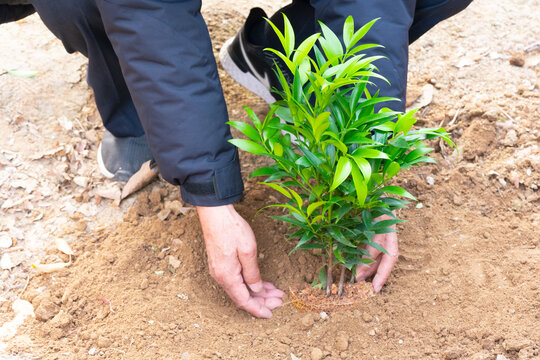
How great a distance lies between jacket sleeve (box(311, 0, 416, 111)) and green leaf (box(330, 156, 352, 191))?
29.2 inches

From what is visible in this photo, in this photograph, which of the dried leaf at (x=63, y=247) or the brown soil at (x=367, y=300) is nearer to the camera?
the brown soil at (x=367, y=300)

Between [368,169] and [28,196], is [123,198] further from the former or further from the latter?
[368,169]

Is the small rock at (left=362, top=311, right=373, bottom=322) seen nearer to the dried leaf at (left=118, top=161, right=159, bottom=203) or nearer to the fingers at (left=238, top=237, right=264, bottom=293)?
the fingers at (left=238, top=237, right=264, bottom=293)

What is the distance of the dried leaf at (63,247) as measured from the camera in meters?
2.58

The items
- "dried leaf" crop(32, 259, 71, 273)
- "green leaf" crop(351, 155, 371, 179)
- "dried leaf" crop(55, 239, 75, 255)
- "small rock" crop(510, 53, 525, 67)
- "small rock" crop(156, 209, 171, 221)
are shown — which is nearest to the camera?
"green leaf" crop(351, 155, 371, 179)

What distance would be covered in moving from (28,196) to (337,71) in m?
2.08

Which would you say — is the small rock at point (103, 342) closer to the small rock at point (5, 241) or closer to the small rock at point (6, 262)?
the small rock at point (6, 262)

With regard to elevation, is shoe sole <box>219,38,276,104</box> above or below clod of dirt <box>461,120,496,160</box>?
above

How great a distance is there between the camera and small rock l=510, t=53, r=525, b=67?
3.42 metres

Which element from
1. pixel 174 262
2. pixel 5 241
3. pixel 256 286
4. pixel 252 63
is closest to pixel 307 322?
pixel 256 286

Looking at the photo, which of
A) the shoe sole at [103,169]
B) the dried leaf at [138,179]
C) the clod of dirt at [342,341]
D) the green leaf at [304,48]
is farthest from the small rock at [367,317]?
the shoe sole at [103,169]

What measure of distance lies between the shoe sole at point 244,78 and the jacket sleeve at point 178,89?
130 centimetres

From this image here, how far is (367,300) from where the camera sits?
223cm

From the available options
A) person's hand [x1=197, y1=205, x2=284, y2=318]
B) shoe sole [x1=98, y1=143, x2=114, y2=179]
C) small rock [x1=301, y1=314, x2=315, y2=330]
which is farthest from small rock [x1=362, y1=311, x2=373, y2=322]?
shoe sole [x1=98, y1=143, x2=114, y2=179]
